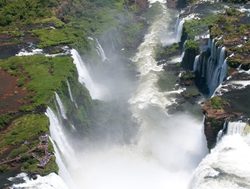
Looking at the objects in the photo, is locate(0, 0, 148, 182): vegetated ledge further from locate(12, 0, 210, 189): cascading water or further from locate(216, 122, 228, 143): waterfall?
locate(216, 122, 228, 143): waterfall

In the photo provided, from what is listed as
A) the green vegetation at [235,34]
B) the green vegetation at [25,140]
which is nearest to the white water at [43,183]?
the green vegetation at [25,140]

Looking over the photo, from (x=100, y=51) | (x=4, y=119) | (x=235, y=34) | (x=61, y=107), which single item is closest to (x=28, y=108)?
(x=4, y=119)

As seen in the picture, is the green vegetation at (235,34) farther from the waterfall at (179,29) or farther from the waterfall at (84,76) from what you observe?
the waterfall at (84,76)

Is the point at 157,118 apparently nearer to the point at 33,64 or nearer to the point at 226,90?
the point at 226,90

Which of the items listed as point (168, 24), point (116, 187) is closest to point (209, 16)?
point (168, 24)

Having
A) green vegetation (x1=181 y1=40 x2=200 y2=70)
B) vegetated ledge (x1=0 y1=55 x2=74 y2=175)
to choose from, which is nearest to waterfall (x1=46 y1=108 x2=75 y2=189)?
vegetated ledge (x1=0 y1=55 x2=74 y2=175)
